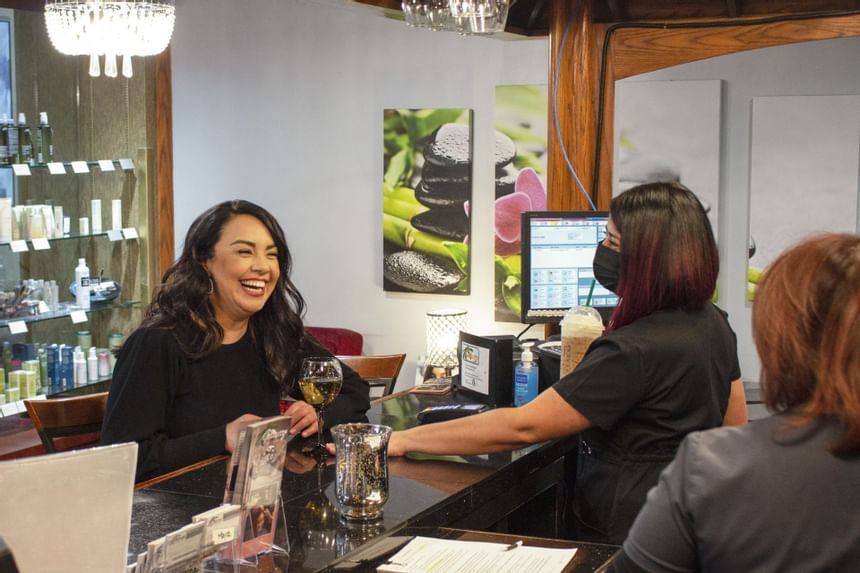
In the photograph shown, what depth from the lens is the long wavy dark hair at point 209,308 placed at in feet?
9.00

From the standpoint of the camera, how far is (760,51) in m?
5.87

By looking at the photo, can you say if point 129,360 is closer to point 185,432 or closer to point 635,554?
point 185,432

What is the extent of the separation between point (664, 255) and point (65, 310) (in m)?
4.20

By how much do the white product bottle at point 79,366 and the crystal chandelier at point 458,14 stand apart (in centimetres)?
323

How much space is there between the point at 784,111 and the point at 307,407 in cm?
398

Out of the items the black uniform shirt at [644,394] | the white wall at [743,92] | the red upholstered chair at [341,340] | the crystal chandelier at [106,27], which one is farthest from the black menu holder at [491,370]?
the white wall at [743,92]

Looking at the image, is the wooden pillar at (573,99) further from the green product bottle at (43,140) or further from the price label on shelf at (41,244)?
the green product bottle at (43,140)

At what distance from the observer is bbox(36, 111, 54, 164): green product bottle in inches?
223

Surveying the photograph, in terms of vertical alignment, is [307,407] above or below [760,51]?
below

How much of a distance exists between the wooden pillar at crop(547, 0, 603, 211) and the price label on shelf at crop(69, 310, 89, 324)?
8.86 feet

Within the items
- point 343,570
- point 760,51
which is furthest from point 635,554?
point 760,51

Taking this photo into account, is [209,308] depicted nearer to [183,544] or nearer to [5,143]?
[183,544]

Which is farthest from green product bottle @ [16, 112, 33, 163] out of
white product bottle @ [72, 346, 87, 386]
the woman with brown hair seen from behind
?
the woman with brown hair seen from behind

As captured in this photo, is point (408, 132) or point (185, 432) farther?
point (408, 132)
